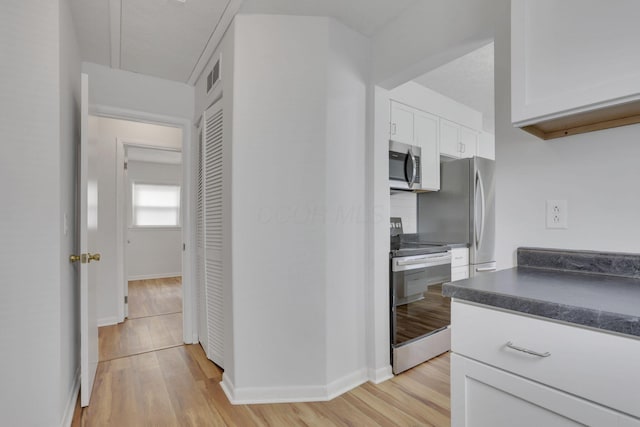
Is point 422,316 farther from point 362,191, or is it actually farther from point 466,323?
point 466,323

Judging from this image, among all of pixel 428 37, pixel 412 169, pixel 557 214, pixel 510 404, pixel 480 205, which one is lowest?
pixel 510 404

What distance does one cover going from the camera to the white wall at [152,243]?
604 cm

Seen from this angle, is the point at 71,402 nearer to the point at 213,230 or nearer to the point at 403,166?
the point at 213,230

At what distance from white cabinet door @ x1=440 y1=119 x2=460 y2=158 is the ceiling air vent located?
2289mm

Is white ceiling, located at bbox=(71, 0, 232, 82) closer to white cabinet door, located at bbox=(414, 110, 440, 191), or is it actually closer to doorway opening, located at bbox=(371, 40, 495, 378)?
doorway opening, located at bbox=(371, 40, 495, 378)

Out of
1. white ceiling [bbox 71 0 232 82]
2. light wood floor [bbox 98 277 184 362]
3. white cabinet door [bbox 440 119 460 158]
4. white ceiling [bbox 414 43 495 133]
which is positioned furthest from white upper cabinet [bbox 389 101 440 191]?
light wood floor [bbox 98 277 184 362]

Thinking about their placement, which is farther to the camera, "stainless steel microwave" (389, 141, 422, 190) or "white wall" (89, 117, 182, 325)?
"white wall" (89, 117, 182, 325)

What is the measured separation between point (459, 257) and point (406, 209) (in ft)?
2.49

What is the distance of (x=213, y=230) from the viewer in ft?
7.98

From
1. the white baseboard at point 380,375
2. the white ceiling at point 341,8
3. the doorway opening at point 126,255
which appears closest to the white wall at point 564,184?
the white ceiling at point 341,8

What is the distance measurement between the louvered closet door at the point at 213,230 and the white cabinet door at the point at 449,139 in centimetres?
229

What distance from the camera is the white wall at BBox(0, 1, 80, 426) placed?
1398 mm

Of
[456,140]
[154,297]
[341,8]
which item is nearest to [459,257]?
[456,140]

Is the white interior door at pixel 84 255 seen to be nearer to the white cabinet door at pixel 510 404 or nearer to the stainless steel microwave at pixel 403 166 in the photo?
the white cabinet door at pixel 510 404
